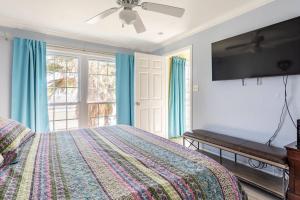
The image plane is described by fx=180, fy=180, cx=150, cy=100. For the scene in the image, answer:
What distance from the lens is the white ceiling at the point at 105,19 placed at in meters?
2.36

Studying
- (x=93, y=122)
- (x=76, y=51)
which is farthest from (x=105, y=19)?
(x=93, y=122)

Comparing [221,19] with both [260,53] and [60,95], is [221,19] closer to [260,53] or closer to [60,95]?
[260,53]

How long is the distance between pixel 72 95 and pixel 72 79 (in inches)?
12.8

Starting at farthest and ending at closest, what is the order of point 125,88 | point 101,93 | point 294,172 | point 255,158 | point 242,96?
point 125,88, point 101,93, point 242,96, point 255,158, point 294,172

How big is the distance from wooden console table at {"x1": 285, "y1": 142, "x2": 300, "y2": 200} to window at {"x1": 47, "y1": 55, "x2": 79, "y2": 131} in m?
3.53

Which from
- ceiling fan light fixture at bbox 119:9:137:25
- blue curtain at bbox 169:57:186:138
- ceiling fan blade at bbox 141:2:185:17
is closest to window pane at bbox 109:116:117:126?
blue curtain at bbox 169:57:186:138

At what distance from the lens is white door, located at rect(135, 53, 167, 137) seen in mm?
3916

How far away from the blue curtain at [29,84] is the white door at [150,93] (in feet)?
5.76

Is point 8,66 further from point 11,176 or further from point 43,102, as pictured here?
point 11,176

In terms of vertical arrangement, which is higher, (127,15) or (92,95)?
(127,15)

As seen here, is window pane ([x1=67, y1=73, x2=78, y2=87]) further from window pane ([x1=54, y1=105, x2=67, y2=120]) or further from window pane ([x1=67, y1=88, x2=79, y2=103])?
window pane ([x1=54, y1=105, x2=67, y2=120])

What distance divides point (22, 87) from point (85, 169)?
8.77 feet

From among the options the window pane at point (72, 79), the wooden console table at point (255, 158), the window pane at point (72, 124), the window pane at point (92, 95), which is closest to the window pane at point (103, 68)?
the window pane at point (92, 95)

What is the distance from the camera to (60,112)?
359 cm
